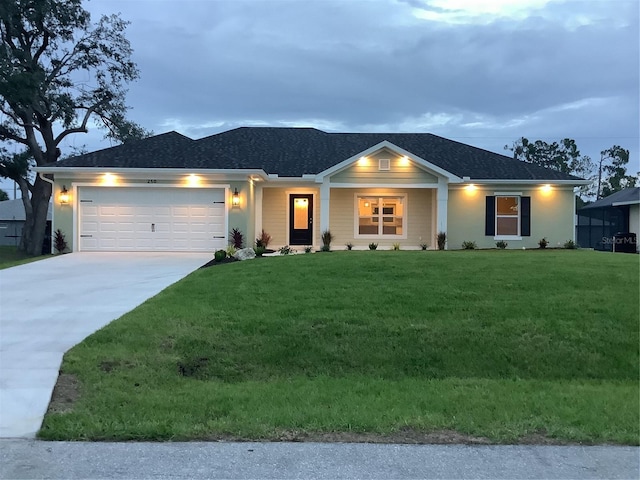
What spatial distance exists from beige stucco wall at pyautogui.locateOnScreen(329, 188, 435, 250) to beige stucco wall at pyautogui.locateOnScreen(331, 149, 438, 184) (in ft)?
4.11

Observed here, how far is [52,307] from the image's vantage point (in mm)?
9094

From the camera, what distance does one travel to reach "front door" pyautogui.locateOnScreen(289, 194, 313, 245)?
20.6 metres

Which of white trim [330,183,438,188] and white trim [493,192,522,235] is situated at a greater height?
white trim [330,183,438,188]

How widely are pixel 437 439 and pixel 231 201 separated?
46.4ft

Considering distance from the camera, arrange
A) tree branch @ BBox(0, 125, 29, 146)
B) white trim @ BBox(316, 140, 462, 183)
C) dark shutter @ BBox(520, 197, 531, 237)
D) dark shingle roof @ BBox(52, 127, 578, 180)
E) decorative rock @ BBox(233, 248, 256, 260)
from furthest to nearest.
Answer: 1. tree branch @ BBox(0, 125, 29, 146)
2. dark shutter @ BBox(520, 197, 531, 237)
3. white trim @ BBox(316, 140, 462, 183)
4. dark shingle roof @ BBox(52, 127, 578, 180)
5. decorative rock @ BBox(233, 248, 256, 260)

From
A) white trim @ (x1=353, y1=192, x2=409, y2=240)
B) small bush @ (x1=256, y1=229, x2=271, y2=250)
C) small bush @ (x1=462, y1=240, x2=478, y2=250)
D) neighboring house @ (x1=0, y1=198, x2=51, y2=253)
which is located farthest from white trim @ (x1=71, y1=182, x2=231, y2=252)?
neighboring house @ (x1=0, y1=198, x2=51, y2=253)

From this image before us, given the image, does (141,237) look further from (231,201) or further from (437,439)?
(437,439)

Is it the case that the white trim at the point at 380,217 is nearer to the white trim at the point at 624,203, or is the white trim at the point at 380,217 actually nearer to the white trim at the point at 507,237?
the white trim at the point at 507,237

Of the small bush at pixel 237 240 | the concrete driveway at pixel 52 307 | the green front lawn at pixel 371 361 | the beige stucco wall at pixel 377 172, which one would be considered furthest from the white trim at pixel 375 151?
the green front lawn at pixel 371 361

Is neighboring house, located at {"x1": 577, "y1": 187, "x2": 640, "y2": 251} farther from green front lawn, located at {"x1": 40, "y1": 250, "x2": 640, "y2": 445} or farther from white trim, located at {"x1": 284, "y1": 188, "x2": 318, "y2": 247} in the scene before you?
green front lawn, located at {"x1": 40, "y1": 250, "x2": 640, "y2": 445}

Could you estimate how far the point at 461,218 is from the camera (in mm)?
20328

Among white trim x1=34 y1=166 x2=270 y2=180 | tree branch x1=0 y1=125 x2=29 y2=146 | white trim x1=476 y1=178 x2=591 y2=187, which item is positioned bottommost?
white trim x1=476 y1=178 x2=591 y2=187

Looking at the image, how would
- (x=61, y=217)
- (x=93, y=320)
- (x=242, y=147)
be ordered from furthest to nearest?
(x=242, y=147) → (x=61, y=217) → (x=93, y=320)

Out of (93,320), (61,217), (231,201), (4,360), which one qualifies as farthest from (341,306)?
(61,217)
